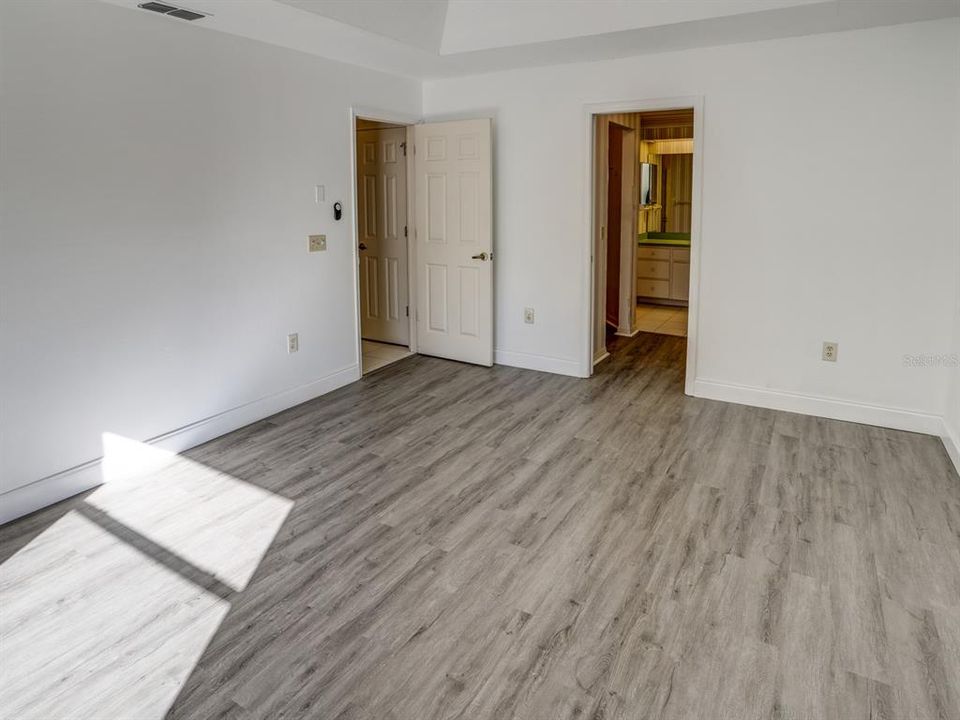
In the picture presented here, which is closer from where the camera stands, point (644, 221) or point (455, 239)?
point (455, 239)

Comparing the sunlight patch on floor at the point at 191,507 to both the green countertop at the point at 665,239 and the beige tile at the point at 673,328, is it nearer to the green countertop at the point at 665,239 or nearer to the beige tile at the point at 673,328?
the beige tile at the point at 673,328

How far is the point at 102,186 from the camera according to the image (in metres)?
3.34

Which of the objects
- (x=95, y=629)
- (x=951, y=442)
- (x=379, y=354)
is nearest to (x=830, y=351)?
(x=951, y=442)

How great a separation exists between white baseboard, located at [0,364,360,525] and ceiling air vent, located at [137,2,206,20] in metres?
2.24

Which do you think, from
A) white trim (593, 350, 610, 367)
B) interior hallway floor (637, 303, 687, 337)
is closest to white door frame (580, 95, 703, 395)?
white trim (593, 350, 610, 367)

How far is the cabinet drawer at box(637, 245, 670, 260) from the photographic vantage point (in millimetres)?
8164

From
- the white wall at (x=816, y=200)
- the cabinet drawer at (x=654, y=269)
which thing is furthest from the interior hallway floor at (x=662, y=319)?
the white wall at (x=816, y=200)

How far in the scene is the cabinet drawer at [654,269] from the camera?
8203 mm

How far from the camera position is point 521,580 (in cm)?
260

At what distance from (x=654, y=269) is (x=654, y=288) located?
9.4 inches

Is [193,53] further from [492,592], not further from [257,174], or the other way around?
[492,592]

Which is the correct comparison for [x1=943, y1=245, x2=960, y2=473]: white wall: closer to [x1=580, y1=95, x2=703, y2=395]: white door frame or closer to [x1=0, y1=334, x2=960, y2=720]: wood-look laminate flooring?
[x1=0, y1=334, x2=960, y2=720]: wood-look laminate flooring

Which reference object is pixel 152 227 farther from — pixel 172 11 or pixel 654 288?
pixel 654 288

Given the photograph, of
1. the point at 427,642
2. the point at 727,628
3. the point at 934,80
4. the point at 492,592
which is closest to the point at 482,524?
the point at 492,592
